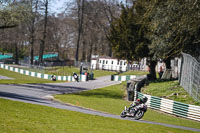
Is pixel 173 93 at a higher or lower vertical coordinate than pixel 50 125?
lower

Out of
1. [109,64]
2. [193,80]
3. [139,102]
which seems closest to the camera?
[139,102]

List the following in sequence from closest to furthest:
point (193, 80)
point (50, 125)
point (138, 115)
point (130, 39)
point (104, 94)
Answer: point (50, 125), point (138, 115), point (193, 80), point (104, 94), point (130, 39)

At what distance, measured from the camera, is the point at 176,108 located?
20.6 metres

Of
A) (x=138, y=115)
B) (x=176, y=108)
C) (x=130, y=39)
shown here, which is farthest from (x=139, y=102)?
(x=130, y=39)

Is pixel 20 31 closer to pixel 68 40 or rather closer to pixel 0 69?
pixel 0 69

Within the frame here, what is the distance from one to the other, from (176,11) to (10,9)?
14.2 meters

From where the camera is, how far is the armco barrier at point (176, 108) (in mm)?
19180

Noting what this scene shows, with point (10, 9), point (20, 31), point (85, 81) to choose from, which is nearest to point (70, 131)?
point (10, 9)

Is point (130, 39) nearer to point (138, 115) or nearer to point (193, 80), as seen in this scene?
point (193, 80)

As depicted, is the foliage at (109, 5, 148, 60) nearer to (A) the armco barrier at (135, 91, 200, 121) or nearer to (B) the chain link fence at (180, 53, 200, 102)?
(B) the chain link fence at (180, 53, 200, 102)

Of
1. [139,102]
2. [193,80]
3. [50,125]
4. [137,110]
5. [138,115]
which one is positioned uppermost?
[193,80]

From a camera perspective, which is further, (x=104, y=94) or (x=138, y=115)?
(x=104, y=94)

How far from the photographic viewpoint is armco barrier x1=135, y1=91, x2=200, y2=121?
755 inches

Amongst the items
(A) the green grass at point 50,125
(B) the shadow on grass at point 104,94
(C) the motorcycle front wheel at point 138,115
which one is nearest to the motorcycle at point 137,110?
(C) the motorcycle front wheel at point 138,115
